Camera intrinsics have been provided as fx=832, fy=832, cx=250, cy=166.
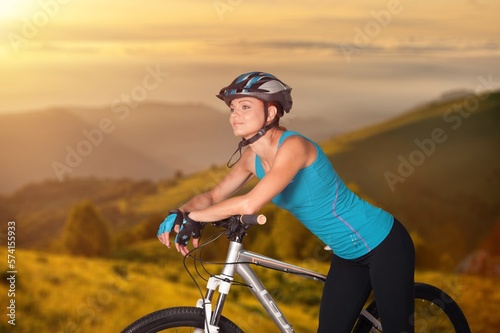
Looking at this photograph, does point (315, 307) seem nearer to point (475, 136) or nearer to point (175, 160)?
point (175, 160)

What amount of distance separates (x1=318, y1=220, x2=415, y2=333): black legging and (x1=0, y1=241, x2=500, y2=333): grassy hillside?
5.71 ft

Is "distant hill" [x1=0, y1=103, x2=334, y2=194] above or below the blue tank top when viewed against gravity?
above

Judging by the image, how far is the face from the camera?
2467 mm

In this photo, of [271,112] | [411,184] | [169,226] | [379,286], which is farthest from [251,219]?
[411,184]

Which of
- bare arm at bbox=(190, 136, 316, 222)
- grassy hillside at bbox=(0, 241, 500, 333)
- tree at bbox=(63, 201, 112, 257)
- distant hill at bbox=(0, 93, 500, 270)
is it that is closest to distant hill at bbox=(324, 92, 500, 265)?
distant hill at bbox=(0, 93, 500, 270)

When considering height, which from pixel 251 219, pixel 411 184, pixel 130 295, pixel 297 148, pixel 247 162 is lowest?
pixel 251 219

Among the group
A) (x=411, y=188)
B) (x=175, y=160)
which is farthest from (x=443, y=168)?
(x=175, y=160)

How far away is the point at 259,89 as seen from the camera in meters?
2.44

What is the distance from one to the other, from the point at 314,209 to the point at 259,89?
408mm

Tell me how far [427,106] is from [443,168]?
429 mm

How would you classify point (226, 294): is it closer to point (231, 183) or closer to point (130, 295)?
point (231, 183)

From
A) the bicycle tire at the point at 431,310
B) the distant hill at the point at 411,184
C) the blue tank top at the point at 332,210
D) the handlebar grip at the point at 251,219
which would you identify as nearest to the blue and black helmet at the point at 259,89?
the blue tank top at the point at 332,210

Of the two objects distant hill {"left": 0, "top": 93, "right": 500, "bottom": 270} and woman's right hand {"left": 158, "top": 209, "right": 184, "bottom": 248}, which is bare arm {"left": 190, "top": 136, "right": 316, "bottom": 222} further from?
distant hill {"left": 0, "top": 93, "right": 500, "bottom": 270}

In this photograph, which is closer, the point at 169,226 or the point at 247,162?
the point at 169,226
